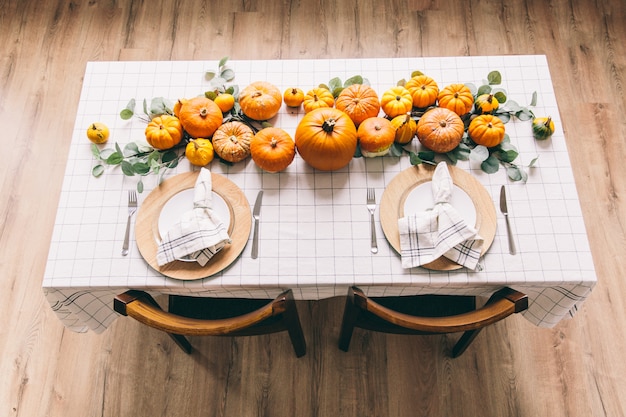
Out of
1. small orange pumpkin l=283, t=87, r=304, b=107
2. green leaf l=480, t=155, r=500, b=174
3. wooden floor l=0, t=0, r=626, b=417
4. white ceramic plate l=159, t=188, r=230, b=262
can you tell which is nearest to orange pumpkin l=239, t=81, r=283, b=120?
small orange pumpkin l=283, t=87, r=304, b=107

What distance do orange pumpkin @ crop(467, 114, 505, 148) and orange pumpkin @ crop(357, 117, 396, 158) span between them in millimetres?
226

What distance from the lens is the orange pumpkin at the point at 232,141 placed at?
1.20 m

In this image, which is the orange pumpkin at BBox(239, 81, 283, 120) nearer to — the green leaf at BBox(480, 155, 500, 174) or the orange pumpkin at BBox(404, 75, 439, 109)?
the orange pumpkin at BBox(404, 75, 439, 109)

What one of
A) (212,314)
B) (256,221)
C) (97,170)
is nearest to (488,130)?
(256,221)

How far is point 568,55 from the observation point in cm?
222

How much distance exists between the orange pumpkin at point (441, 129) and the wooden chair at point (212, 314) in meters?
0.54

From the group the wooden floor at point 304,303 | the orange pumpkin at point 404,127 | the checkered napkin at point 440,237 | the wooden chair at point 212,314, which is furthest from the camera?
the wooden floor at point 304,303

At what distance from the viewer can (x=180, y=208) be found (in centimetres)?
118

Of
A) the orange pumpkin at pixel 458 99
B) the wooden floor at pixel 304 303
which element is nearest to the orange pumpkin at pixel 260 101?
the orange pumpkin at pixel 458 99

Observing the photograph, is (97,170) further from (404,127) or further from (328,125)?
(404,127)

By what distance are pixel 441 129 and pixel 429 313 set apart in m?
0.53

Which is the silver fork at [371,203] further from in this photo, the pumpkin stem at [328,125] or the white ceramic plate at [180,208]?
the white ceramic plate at [180,208]

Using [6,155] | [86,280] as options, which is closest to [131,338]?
[86,280]

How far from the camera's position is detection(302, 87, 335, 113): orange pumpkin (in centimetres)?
125
